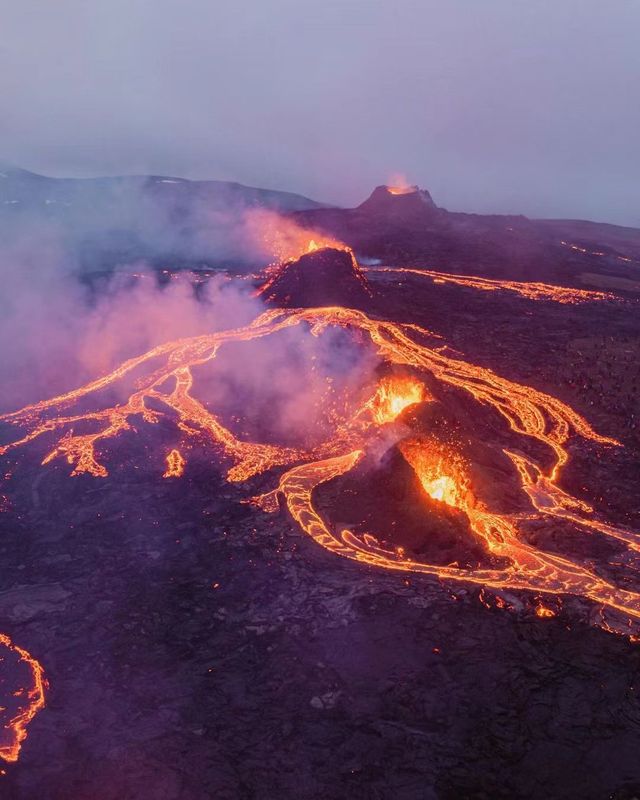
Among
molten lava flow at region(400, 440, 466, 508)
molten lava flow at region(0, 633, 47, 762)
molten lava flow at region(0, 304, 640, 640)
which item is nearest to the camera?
molten lava flow at region(0, 633, 47, 762)

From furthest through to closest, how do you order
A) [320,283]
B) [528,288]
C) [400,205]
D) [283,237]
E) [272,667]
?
1. [400,205]
2. [283,237]
3. [528,288]
4. [320,283]
5. [272,667]

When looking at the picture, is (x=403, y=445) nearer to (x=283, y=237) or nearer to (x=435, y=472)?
(x=435, y=472)

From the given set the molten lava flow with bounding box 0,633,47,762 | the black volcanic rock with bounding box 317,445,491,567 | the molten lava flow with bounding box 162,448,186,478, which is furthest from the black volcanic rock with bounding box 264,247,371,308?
Result: the molten lava flow with bounding box 0,633,47,762

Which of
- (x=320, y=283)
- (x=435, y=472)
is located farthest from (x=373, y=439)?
(x=320, y=283)

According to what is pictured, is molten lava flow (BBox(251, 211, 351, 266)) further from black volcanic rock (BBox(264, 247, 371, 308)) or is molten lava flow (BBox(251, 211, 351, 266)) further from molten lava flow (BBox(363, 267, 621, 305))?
black volcanic rock (BBox(264, 247, 371, 308))

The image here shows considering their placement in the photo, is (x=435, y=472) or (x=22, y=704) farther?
(x=435, y=472)

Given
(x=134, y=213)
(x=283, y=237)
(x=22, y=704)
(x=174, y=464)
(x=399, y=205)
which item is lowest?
(x=22, y=704)

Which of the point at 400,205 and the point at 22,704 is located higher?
the point at 400,205
